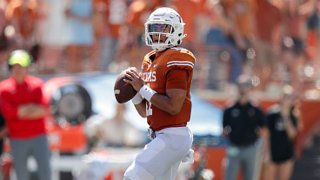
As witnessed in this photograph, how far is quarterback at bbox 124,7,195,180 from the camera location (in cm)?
660

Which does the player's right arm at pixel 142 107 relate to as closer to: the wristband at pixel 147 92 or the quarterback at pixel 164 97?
the quarterback at pixel 164 97

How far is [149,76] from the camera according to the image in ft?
22.2

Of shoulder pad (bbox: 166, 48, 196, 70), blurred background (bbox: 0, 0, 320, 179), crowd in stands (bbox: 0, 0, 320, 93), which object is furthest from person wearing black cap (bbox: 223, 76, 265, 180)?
shoulder pad (bbox: 166, 48, 196, 70)

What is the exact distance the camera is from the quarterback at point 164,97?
6598 millimetres

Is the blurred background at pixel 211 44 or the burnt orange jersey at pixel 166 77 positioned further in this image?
the blurred background at pixel 211 44

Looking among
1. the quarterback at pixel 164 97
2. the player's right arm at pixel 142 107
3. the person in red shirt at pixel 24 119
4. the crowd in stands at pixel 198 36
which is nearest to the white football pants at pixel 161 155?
the quarterback at pixel 164 97

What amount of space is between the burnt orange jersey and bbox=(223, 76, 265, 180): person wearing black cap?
419 centimetres

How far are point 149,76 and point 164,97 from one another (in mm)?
243

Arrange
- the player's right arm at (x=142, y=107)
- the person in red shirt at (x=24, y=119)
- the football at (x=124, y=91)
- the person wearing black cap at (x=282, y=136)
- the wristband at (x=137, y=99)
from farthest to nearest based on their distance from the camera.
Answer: the person wearing black cap at (x=282, y=136)
the person in red shirt at (x=24, y=119)
the player's right arm at (x=142, y=107)
the wristband at (x=137, y=99)
the football at (x=124, y=91)

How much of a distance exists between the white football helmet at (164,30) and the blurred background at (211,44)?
529cm

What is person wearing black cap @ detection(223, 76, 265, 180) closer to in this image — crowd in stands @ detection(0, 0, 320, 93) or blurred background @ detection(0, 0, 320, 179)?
blurred background @ detection(0, 0, 320, 179)

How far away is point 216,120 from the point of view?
11.6 meters

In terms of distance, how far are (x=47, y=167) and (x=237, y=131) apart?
7.66 feet

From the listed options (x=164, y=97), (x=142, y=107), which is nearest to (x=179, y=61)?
(x=164, y=97)
